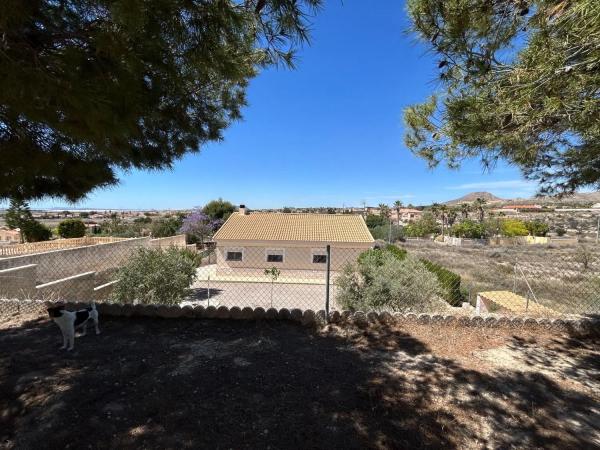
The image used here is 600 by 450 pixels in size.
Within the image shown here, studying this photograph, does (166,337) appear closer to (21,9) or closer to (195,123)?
(195,123)

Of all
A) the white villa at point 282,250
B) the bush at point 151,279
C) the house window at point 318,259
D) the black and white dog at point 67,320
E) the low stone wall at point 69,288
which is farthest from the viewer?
the house window at point 318,259

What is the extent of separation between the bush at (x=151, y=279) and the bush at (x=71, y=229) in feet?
60.5

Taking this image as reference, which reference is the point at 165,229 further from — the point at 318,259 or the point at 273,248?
the point at 318,259

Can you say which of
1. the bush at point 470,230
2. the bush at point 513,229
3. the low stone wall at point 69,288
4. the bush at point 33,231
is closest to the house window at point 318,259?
the low stone wall at point 69,288

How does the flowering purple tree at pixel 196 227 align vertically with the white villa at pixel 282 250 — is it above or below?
above

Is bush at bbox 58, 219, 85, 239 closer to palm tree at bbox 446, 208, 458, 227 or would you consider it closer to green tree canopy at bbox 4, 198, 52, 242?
green tree canopy at bbox 4, 198, 52, 242

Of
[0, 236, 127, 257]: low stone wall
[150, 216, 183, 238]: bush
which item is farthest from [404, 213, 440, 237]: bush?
[0, 236, 127, 257]: low stone wall

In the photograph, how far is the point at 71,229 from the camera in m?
23.0

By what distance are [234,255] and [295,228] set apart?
437 cm

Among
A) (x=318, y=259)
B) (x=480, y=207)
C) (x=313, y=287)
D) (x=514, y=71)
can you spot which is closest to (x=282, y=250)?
(x=318, y=259)

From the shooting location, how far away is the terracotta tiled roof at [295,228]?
1939 cm

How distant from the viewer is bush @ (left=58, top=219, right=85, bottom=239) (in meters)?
22.8

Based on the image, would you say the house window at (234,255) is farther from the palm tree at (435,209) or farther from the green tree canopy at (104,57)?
the palm tree at (435,209)

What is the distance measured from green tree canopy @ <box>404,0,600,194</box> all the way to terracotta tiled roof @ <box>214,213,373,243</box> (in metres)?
16.3
